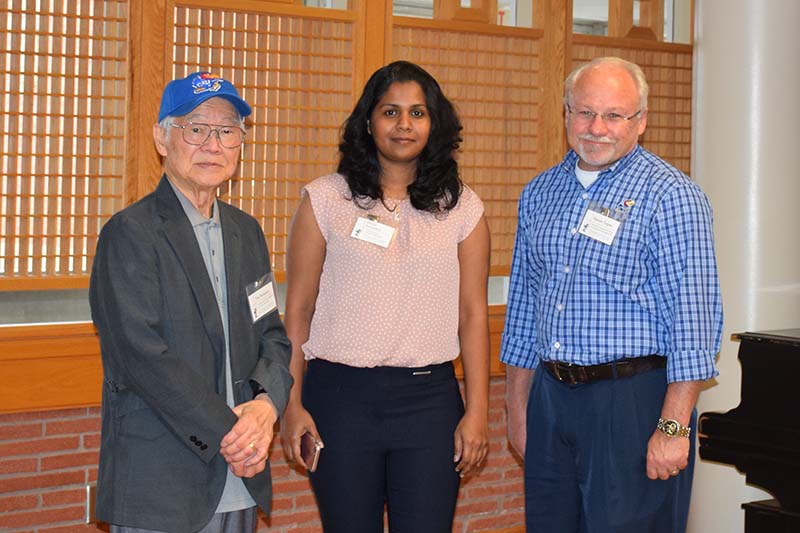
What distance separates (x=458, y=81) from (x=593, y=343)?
2267 mm

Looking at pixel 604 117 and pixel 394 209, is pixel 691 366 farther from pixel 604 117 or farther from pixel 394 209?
pixel 394 209

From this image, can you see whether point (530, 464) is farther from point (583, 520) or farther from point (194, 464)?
point (194, 464)

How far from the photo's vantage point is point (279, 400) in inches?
88.8

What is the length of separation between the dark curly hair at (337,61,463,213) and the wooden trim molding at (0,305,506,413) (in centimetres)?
151

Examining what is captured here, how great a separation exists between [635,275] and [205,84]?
3.83 ft

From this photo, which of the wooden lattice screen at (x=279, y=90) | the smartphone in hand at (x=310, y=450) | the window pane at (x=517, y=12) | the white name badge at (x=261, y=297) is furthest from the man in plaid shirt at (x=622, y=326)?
the window pane at (x=517, y=12)

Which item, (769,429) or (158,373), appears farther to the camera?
(769,429)

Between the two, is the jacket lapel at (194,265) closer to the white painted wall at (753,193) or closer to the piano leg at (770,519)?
the piano leg at (770,519)

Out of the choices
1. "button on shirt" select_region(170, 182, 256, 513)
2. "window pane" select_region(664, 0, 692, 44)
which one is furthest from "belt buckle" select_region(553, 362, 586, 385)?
"window pane" select_region(664, 0, 692, 44)

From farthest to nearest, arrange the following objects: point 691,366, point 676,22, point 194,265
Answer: point 676,22
point 691,366
point 194,265

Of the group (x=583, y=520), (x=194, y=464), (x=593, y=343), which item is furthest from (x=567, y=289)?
(x=194, y=464)

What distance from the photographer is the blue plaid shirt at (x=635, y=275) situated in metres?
2.43

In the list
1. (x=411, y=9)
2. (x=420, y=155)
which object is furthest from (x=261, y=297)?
(x=411, y=9)

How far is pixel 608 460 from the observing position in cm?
251
